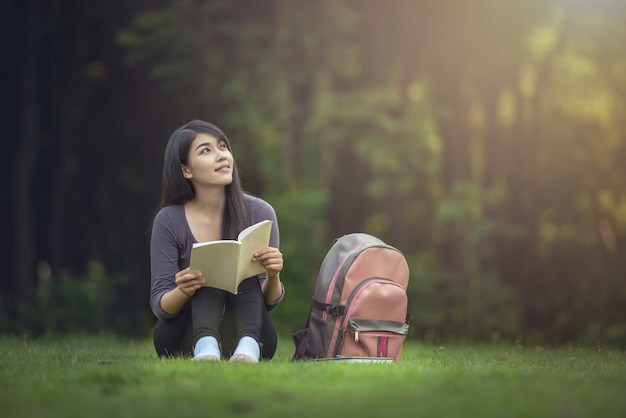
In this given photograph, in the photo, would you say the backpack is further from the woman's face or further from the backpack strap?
the woman's face

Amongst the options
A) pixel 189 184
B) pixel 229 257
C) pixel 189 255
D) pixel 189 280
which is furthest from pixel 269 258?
pixel 189 184

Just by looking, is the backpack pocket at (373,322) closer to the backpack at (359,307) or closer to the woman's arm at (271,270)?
the backpack at (359,307)

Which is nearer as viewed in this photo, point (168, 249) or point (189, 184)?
point (168, 249)

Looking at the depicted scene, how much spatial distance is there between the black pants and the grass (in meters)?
0.52

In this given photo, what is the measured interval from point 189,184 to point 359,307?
4.67 ft

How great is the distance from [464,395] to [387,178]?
12118mm

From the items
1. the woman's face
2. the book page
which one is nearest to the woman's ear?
the woman's face

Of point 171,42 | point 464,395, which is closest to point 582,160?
point 171,42

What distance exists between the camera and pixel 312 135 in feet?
52.6

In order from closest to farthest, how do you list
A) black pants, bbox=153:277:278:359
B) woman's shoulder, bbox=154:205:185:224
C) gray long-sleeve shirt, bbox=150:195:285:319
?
black pants, bbox=153:277:278:359, gray long-sleeve shirt, bbox=150:195:285:319, woman's shoulder, bbox=154:205:185:224

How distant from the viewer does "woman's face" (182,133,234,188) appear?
605cm

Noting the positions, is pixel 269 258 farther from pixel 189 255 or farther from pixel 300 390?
pixel 300 390

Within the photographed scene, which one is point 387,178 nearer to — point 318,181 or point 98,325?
point 318,181

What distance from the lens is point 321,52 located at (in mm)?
15242
